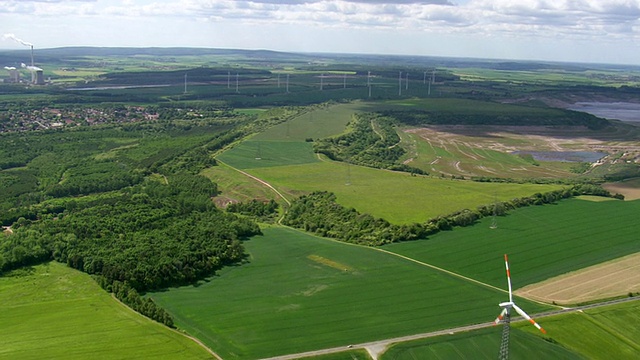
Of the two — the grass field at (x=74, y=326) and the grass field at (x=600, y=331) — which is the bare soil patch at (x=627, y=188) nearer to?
the grass field at (x=600, y=331)

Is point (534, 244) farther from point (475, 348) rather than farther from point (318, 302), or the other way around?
point (318, 302)

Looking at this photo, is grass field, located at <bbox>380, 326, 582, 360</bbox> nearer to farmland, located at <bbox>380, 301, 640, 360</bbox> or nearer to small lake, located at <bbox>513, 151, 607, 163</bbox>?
farmland, located at <bbox>380, 301, 640, 360</bbox>

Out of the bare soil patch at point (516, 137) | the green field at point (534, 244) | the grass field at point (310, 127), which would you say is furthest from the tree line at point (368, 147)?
the green field at point (534, 244)

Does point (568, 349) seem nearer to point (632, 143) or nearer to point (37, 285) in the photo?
point (37, 285)

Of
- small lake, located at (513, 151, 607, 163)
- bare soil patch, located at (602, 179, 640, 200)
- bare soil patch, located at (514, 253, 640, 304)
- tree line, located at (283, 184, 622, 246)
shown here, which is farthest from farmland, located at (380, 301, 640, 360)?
small lake, located at (513, 151, 607, 163)

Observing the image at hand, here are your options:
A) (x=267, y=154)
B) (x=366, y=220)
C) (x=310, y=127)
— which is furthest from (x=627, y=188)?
(x=310, y=127)
